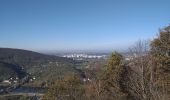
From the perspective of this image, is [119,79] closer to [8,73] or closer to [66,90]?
[66,90]

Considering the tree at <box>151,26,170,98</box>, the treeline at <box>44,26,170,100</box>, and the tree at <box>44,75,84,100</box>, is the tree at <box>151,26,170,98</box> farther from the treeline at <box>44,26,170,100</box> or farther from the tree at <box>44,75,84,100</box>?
the tree at <box>44,75,84,100</box>

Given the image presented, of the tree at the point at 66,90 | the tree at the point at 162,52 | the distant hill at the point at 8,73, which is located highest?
the tree at the point at 162,52

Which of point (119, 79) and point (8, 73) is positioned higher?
point (119, 79)

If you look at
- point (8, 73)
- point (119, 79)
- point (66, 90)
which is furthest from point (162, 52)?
point (8, 73)

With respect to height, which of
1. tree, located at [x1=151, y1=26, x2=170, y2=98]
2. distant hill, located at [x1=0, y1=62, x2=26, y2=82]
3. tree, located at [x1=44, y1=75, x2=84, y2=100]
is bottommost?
distant hill, located at [x1=0, y1=62, x2=26, y2=82]

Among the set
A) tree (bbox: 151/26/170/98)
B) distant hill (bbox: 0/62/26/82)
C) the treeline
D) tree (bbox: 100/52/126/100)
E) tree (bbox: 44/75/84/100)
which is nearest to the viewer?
the treeline

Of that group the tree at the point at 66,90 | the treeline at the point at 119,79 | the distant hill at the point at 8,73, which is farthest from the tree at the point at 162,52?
the distant hill at the point at 8,73

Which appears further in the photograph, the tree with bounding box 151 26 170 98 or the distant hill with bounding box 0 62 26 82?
the distant hill with bounding box 0 62 26 82

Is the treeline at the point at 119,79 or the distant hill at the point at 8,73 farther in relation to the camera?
the distant hill at the point at 8,73

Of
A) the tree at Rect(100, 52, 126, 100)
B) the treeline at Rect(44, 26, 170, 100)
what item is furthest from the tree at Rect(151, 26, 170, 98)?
the tree at Rect(100, 52, 126, 100)

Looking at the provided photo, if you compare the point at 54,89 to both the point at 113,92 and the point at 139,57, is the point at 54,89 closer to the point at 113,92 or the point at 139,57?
the point at 113,92

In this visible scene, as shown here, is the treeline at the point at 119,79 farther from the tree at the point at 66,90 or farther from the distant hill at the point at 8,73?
the distant hill at the point at 8,73
